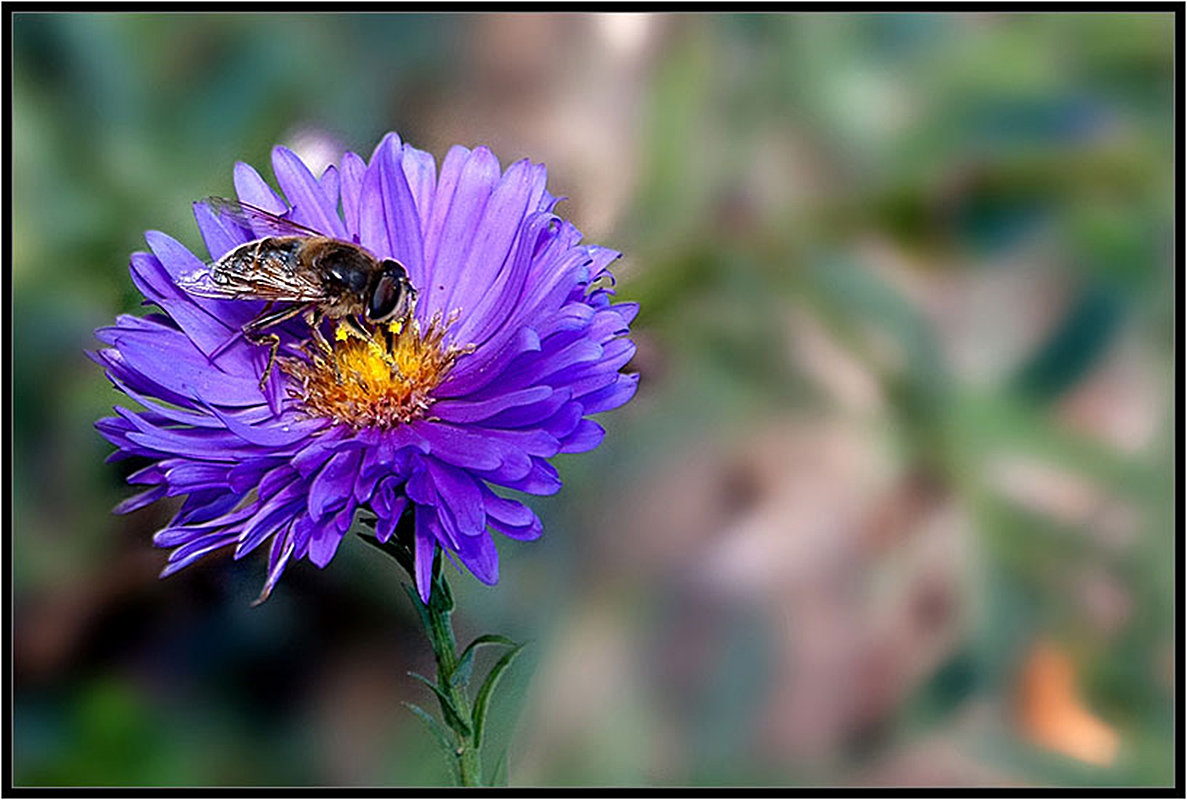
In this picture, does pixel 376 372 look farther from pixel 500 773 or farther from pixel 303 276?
pixel 500 773

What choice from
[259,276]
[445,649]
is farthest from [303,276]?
[445,649]

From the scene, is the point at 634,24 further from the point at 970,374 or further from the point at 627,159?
the point at 970,374

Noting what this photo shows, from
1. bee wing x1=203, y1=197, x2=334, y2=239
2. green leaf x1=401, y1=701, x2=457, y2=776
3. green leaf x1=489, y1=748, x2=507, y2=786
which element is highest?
bee wing x1=203, y1=197, x2=334, y2=239

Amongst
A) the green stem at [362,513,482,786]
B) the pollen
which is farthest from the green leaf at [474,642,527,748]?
the pollen

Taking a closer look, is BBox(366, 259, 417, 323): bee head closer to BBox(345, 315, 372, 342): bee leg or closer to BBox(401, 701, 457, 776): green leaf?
BBox(345, 315, 372, 342): bee leg

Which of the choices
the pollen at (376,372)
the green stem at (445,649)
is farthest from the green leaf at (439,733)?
the pollen at (376,372)
